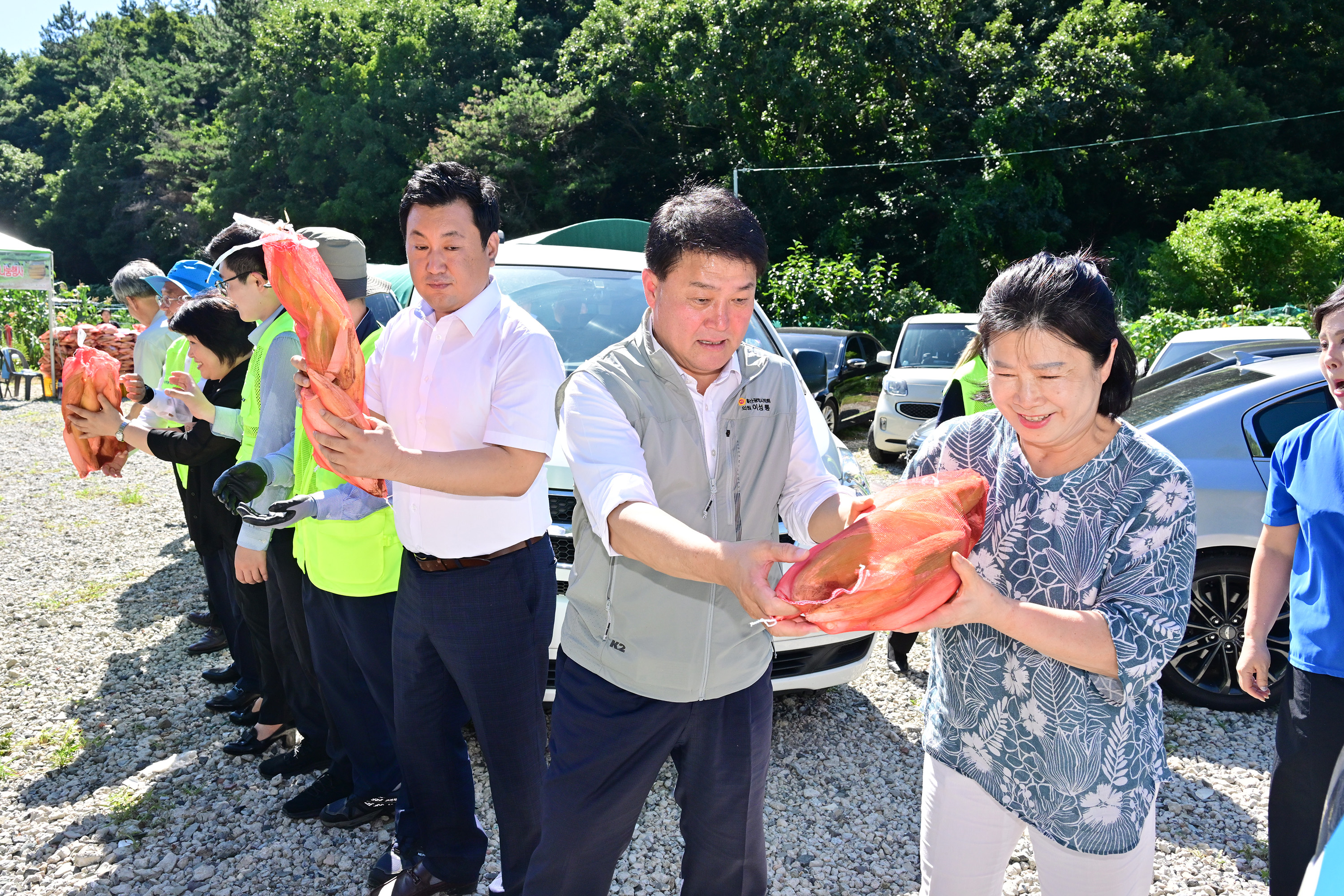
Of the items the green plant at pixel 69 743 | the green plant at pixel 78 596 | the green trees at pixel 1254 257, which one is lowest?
the green plant at pixel 78 596

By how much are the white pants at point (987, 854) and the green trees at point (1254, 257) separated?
64.3ft

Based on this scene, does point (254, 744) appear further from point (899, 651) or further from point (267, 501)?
point (899, 651)

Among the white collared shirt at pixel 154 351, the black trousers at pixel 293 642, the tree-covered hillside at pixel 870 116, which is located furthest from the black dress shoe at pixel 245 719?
the tree-covered hillside at pixel 870 116

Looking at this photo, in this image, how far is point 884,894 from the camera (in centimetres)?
295

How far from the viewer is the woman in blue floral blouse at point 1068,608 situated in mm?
1644

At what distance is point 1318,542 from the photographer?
2.20m

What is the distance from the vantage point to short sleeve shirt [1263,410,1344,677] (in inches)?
83.4

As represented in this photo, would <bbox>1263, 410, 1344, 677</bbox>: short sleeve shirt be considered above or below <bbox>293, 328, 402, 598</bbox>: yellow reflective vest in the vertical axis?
above

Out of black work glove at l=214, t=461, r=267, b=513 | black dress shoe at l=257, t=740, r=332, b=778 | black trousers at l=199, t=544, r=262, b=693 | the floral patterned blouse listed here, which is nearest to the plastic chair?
black trousers at l=199, t=544, r=262, b=693

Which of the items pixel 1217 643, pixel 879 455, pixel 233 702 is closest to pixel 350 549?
pixel 233 702

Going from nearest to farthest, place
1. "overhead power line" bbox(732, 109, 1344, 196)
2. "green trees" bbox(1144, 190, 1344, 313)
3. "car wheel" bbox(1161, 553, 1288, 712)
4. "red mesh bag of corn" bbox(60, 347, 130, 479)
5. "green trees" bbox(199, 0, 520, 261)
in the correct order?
"red mesh bag of corn" bbox(60, 347, 130, 479) < "car wheel" bbox(1161, 553, 1288, 712) < "green trees" bbox(1144, 190, 1344, 313) < "overhead power line" bbox(732, 109, 1344, 196) < "green trees" bbox(199, 0, 520, 261)

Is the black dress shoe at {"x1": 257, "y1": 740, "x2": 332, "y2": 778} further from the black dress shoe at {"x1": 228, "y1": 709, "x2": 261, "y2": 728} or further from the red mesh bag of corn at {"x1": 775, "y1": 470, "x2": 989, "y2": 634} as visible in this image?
the red mesh bag of corn at {"x1": 775, "y1": 470, "x2": 989, "y2": 634}

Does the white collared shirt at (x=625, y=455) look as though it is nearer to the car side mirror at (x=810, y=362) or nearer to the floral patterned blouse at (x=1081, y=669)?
the floral patterned blouse at (x=1081, y=669)

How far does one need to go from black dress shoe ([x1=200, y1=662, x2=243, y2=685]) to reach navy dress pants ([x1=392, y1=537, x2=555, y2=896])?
2325 mm
